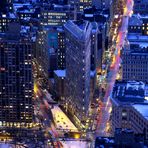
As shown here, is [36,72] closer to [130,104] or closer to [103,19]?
[103,19]

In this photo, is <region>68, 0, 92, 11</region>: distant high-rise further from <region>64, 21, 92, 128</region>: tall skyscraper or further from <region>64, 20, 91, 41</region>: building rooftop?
<region>64, 21, 92, 128</region>: tall skyscraper

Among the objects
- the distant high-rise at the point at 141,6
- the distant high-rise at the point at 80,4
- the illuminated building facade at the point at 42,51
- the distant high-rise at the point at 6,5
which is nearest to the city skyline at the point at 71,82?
the illuminated building facade at the point at 42,51

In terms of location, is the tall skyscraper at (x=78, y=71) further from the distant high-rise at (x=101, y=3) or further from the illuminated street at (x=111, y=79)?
the distant high-rise at (x=101, y=3)

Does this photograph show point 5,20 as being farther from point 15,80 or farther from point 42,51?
point 15,80

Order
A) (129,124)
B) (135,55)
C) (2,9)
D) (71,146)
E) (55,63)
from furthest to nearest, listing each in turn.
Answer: (2,9), (55,63), (135,55), (71,146), (129,124)

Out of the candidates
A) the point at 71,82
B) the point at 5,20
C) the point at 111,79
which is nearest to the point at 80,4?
the point at 5,20

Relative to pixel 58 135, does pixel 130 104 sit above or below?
above

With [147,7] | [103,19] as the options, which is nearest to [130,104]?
[103,19]
